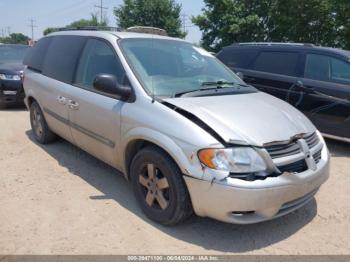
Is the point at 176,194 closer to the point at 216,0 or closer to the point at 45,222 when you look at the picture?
the point at 45,222

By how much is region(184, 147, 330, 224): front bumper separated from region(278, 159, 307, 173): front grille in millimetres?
57

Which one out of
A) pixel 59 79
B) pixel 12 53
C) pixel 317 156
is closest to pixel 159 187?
pixel 317 156

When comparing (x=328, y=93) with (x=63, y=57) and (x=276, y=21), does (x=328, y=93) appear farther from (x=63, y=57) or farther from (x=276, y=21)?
(x=276, y=21)

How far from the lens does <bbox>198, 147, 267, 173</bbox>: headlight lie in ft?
9.68

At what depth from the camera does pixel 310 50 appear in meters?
6.37

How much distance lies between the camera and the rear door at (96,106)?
12.8ft

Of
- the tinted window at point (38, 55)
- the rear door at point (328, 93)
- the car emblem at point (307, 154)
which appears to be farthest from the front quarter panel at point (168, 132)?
the rear door at point (328, 93)

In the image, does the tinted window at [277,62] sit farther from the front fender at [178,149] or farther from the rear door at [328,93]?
the front fender at [178,149]

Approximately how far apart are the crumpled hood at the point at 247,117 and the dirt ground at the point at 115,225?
91 centimetres

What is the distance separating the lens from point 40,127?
19.4 feet

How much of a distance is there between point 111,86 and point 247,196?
1.69 metres

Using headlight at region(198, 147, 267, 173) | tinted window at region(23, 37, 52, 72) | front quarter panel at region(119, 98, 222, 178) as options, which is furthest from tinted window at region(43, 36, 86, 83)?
headlight at region(198, 147, 267, 173)

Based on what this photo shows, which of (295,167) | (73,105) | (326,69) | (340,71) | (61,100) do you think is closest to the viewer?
(295,167)

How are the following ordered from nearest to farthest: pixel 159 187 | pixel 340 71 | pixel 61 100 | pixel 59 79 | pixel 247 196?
pixel 247 196, pixel 159 187, pixel 61 100, pixel 59 79, pixel 340 71
